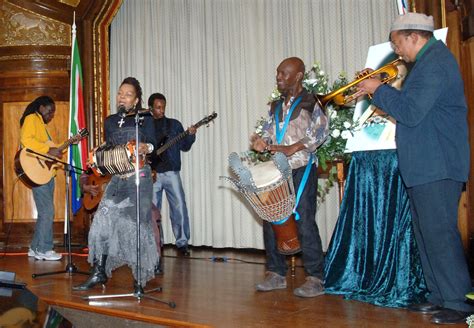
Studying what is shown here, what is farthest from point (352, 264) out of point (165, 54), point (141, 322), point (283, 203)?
point (165, 54)

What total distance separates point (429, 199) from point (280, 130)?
1357 millimetres

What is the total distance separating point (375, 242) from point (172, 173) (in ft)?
11.2

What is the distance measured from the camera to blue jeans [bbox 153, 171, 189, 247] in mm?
7223

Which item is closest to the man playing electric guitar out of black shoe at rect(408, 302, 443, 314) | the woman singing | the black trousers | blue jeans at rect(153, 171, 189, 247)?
blue jeans at rect(153, 171, 189, 247)

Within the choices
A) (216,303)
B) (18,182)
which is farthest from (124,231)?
(18,182)

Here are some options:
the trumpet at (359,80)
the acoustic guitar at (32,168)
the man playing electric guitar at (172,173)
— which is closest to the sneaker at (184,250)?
Answer: the man playing electric guitar at (172,173)

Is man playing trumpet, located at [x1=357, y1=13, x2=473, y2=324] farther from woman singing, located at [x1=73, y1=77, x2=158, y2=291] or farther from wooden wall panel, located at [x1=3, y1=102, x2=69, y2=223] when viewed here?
wooden wall panel, located at [x1=3, y1=102, x2=69, y2=223]

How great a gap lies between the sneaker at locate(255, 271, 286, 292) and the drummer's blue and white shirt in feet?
3.01

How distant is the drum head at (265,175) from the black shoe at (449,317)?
1419mm

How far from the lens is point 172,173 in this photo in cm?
722

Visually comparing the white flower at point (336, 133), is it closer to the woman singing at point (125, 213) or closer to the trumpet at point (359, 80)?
the trumpet at point (359, 80)

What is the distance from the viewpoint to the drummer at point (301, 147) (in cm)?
444

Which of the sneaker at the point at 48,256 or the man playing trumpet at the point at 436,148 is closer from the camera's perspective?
the man playing trumpet at the point at 436,148

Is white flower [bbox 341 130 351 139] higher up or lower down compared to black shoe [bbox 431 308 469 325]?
higher up
